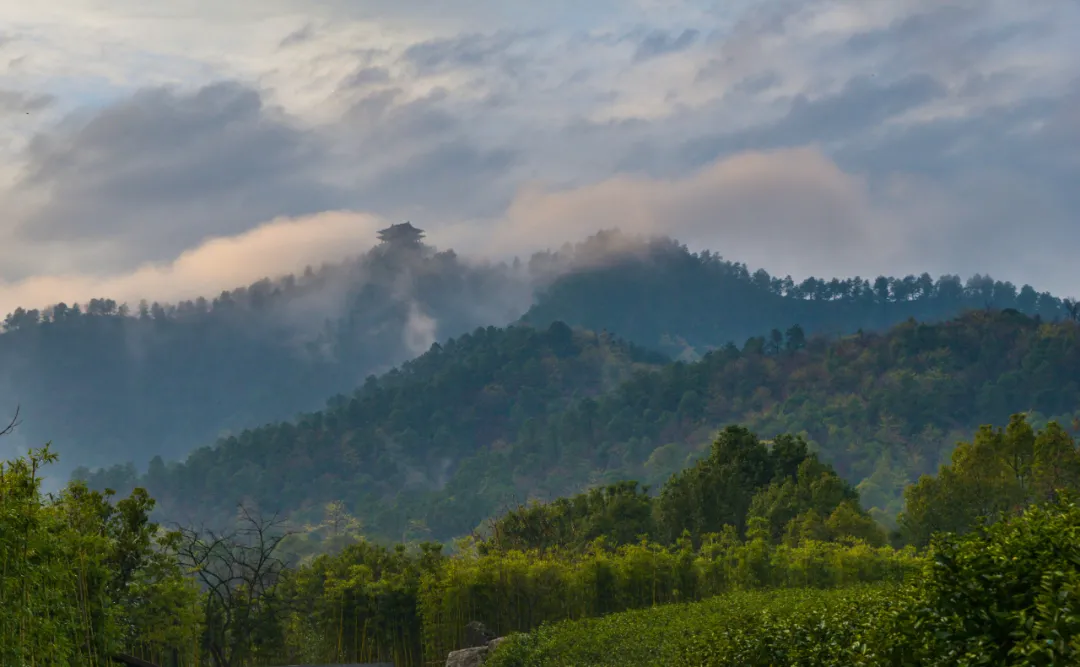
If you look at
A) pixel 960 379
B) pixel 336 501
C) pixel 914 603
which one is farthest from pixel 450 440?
pixel 914 603

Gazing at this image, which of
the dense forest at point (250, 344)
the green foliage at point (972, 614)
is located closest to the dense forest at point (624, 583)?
the green foliage at point (972, 614)

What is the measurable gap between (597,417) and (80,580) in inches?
3984

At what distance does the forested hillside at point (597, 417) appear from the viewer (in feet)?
297

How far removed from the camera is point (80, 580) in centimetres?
913

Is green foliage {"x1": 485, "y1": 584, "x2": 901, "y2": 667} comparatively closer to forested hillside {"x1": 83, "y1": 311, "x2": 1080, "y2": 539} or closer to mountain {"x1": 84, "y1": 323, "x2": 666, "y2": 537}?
forested hillside {"x1": 83, "y1": 311, "x2": 1080, "y2": 539}

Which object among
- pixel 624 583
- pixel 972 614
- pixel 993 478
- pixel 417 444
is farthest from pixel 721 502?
pixel 417 444

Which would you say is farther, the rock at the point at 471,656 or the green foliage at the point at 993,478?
the green foliage at the point at 993,478

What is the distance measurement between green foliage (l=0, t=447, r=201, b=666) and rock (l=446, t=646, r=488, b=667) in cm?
309

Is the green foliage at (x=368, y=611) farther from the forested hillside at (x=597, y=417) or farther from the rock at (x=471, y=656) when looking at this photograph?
the forested hillside at (x=597, y=417)

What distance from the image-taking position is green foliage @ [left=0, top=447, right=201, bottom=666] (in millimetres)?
7070

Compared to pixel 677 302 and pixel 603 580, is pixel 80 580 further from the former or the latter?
pixel 677 302

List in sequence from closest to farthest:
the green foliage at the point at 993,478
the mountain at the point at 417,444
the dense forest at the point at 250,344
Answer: the green foliage at the point at 993,478 < the mountain at the point at 417,444 < the dense forest at the point at 250,344

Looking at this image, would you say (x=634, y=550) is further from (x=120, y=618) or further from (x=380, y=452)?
(x=380, y=452)

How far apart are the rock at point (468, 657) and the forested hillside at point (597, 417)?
62200 millimetres
